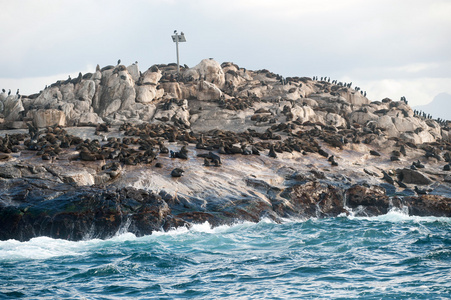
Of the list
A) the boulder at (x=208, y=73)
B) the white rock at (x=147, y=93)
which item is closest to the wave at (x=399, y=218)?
the white rock at (x=147, y=93)

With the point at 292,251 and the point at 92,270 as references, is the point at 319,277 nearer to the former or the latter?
the point at 292,251

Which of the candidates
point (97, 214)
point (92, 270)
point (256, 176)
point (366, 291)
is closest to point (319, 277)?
point (366, 291)

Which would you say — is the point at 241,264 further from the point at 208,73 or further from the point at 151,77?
the point at 208,73

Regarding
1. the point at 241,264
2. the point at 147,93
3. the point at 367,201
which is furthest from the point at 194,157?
the point at 147,93

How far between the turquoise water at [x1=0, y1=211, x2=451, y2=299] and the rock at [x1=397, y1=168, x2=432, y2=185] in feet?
34.8

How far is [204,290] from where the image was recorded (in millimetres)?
12805

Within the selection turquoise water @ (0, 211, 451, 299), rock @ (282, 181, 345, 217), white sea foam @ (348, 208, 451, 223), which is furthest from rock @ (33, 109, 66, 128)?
white sea foam @ (348, 208, 451, 223)

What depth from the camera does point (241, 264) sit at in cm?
1531

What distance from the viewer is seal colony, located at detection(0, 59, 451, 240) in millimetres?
20219

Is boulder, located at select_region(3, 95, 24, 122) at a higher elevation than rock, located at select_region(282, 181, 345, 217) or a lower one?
higher

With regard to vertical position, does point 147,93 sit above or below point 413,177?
above

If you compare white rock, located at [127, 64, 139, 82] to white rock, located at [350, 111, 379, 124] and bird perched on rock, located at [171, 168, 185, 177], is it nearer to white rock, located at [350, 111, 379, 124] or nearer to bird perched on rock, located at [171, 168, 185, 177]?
white rock, located at [350, 111, 379, 124]

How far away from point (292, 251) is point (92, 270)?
669cm

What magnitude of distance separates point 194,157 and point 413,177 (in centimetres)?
1415
